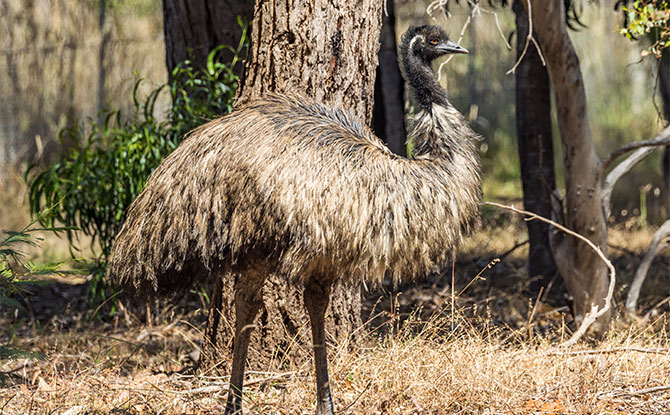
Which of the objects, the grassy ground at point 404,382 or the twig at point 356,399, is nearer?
the twig at point 356,399

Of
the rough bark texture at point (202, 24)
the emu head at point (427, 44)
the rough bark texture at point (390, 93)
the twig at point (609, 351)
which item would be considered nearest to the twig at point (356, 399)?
the twig at point (609, 351)

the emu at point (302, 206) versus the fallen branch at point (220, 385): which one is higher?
the emu at point (302, 206)

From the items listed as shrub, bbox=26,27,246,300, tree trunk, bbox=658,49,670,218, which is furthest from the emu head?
tree trunk, bbox=658,49,670,218

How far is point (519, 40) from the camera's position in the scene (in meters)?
6.89

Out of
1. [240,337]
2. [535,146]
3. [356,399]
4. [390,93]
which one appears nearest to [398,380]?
[356,399]

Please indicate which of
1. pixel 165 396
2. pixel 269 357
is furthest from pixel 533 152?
pixel 165 396

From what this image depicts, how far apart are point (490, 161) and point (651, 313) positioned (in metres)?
7.36

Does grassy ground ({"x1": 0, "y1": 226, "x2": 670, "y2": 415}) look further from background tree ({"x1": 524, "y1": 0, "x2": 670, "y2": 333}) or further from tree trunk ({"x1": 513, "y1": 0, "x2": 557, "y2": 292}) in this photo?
tree trunk ({"x1": 513, "y1": 0, "x2": 557, "y2": 292})

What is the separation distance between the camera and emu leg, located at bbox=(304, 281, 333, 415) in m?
3.71

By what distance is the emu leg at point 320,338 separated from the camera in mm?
3715

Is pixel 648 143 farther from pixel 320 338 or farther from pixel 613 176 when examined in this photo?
pixel 320 338

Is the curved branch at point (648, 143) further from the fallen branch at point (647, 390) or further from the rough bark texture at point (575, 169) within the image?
the fallen branch at point (647, 390)

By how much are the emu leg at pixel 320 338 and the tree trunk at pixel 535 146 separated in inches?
144

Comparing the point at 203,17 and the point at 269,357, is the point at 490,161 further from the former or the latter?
the point at 269,357
